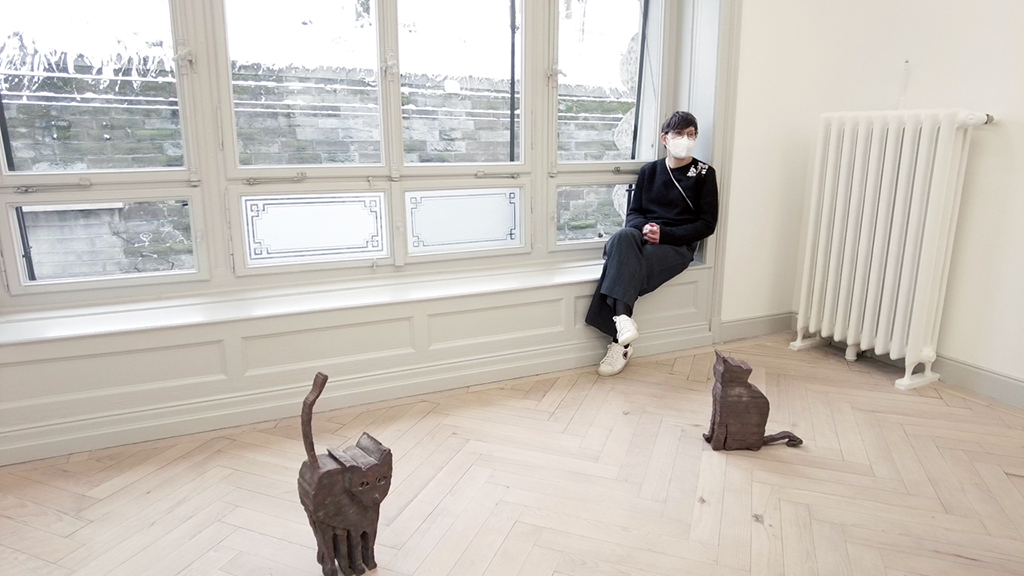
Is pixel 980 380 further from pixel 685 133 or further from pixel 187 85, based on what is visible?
pixel 187 85

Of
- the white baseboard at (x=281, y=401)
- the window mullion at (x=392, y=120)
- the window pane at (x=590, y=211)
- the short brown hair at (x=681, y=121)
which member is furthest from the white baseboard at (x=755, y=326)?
the window mullion at (x=392, y=120)

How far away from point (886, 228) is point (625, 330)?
1.24 meters

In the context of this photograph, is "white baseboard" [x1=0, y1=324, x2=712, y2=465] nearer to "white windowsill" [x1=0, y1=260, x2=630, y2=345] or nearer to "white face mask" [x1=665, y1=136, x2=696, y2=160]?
"white windowsill" [x1=0, y1=260, x2=630, y2=345]

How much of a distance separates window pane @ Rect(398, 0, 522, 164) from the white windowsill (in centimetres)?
58

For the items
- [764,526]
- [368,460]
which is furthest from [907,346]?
[368,460]

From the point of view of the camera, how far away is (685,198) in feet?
9.89

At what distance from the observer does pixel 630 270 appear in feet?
9.23

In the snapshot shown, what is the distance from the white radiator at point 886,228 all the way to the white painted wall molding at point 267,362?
0.91 meters

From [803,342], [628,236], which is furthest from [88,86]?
[803,342]

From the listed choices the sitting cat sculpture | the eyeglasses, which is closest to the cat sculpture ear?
the sitting cat sculpture

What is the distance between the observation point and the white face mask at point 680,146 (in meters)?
2.93

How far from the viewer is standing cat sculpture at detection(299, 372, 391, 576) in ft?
4.75

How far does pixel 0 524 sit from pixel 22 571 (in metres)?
0.29

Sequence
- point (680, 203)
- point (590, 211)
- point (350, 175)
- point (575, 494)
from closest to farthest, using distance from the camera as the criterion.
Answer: point (575, 494)
point (350, 175)
point (680, 203)
point (590, 211)
